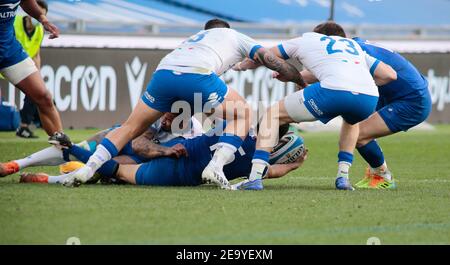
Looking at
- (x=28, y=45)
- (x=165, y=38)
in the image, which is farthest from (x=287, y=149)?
(x=165, y=38)

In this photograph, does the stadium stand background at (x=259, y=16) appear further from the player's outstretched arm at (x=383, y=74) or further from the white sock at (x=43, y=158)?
the player's outstretched arm at (x=383, y=74)

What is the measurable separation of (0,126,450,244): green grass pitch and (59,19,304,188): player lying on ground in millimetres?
292

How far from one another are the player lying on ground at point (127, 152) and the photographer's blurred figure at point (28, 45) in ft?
20.1

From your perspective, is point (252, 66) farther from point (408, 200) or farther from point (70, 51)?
point (70, 51)

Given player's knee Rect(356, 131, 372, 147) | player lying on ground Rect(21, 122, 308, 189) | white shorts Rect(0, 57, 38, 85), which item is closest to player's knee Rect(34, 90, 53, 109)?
white shorts Rect(0, 57, 38, 85)

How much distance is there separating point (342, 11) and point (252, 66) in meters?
14.9

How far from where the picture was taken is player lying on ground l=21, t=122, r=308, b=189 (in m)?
9.18

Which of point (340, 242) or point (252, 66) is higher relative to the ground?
point (252, 66)

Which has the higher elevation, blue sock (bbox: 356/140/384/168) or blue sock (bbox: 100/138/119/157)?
blue sock (bbox: 100/138/119/157)

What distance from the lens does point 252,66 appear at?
970cm

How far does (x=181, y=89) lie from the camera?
8.90 metres

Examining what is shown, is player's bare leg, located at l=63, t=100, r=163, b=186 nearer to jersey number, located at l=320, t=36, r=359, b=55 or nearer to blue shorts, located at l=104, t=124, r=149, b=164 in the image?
blue shorts, located at l=104, t=124, r=149, b=164

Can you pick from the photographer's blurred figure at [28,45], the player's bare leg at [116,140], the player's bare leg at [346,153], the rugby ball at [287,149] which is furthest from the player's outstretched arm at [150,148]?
the photographer's blurred figure at [28,45]
